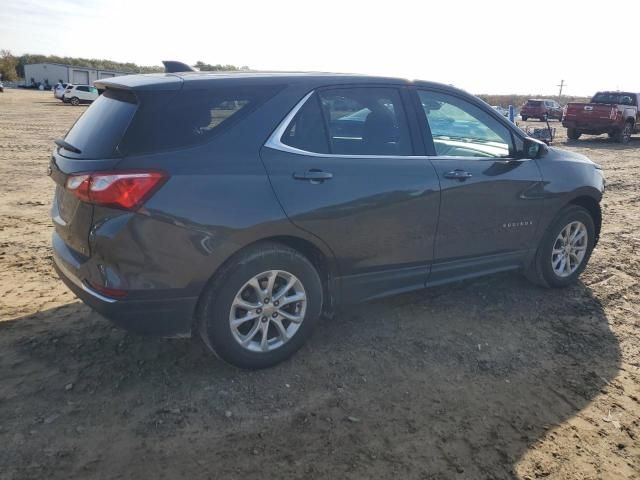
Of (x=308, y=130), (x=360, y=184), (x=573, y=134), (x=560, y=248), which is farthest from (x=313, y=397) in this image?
(x=573, y=134)

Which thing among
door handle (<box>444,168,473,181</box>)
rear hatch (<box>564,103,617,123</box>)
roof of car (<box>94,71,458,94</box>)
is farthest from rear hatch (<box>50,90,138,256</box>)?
rear hatch (<box>564,103,617,123</box>)

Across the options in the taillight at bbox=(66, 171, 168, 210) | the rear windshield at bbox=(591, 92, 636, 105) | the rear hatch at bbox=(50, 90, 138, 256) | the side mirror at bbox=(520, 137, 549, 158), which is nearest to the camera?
the taillight at bbox=(66, 171, 168, 210)

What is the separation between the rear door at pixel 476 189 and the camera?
13.2 feet

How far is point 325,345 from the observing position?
3850mm

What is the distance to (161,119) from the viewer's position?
302cm

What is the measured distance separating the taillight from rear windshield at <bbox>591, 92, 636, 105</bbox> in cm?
2183

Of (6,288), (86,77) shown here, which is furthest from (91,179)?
(86,77)

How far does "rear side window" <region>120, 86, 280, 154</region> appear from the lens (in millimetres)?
2965

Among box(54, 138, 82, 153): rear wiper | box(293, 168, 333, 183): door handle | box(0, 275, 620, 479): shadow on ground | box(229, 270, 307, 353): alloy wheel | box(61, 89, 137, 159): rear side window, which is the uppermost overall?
box(61, 89, 137, 159): rear side window

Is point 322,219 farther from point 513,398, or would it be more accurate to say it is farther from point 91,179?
point 513,398

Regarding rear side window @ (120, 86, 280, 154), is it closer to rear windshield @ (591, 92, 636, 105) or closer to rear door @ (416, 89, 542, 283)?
rear door @ (416, 89, 542, 283)

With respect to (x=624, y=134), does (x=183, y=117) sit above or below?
below

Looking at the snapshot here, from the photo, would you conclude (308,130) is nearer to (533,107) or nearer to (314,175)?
(314,175)

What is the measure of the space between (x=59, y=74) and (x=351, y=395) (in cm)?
8273
